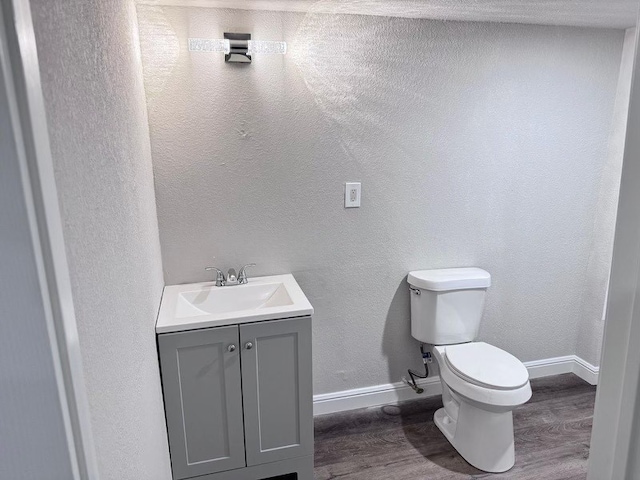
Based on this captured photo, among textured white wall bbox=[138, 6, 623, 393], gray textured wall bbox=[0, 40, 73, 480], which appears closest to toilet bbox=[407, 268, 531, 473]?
textured white wall bbox=[138, 6, 623, 393]

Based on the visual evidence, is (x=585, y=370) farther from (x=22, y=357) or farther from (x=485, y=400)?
(x=22, y=357)

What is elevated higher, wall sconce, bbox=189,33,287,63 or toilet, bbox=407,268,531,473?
wall sconce, bbox=189,33,287,63

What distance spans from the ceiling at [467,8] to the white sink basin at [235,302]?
1.26m

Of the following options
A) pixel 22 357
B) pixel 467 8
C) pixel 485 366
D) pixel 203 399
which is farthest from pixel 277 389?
pixel 467 8

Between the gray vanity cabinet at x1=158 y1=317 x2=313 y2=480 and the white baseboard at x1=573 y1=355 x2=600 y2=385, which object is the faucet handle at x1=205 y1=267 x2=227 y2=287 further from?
the white baseboard at x1=573 y1=355 x2=600 y2=385

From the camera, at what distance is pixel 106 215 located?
908 millimetres

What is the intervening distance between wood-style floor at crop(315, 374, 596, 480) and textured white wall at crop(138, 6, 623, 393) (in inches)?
9.4

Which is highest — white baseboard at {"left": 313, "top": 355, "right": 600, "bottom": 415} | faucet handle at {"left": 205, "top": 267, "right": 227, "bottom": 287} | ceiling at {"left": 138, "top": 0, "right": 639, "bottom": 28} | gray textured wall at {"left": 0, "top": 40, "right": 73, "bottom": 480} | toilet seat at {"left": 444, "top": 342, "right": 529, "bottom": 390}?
ceiling at {"left": 138, "top": 0, "right": 639, "bottom": 28}

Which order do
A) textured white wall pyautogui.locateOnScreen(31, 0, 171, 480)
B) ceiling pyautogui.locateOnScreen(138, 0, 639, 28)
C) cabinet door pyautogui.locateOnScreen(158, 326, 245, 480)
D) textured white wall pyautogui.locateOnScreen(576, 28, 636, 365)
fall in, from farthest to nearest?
textured white wall pyautogui.locateOnScreen(576, 28, 636, 365) < ceiling pyautogui.locateOnScreen(138, 0, 639, 28) < cabinet door pyautogui.locateOnScreen(158, 326, 245, 480) < textured white wall pyautogui.locateOnScreen(31, 0, 171, 480)

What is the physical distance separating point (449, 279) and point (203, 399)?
52.8 inches

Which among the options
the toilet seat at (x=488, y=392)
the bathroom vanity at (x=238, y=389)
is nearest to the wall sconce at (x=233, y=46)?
the bathroom vanity at (x=238, y=389)

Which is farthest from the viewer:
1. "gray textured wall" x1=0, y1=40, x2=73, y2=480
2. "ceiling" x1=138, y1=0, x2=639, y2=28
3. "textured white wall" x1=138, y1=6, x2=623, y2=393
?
"textured white wall" x1=138, y1=6, x2=623, y2=393

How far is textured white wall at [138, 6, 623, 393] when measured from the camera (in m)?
1.99

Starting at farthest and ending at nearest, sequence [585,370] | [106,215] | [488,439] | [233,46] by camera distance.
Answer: [585,370] < [488,439] < [233,46] < [106,215]
